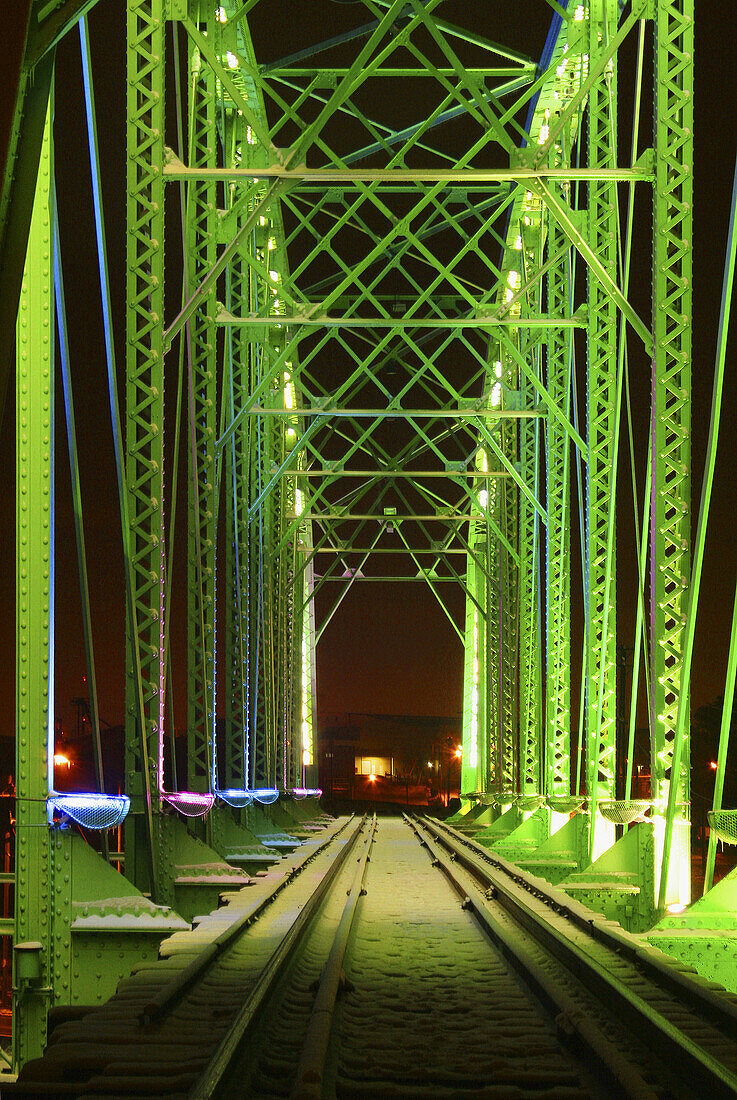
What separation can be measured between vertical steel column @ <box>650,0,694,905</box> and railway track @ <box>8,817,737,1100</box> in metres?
2.61

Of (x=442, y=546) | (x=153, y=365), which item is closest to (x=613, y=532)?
(x=153, y=365)

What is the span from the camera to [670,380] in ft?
40.2

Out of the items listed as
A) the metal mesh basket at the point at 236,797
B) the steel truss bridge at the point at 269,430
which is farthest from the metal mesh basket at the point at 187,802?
the metal mesh basket at the point at 236,797

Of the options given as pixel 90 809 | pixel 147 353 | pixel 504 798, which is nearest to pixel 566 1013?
pixel 90 809

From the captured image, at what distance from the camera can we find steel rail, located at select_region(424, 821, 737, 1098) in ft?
16.6

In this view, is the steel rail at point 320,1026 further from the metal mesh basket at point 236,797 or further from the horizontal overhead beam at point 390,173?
the horizontal overhead beam at point 390,173

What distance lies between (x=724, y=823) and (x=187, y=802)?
605cm

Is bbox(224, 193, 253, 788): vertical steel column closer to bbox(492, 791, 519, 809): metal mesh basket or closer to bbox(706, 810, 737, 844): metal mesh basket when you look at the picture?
bbox(492, 791, 519, 809): metal mesh basket

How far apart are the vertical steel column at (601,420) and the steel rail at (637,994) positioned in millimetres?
3385

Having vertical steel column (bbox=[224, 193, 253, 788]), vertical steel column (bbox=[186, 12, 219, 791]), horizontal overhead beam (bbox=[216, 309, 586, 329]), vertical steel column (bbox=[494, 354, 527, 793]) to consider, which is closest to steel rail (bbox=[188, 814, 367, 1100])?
vertical steel column (bbox=[186, 12, 219, 791])

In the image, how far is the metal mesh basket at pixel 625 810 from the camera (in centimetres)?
1166

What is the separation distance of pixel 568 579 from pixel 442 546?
49.6 feet

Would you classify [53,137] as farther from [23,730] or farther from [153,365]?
[153,365]

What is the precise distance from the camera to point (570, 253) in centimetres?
1809
